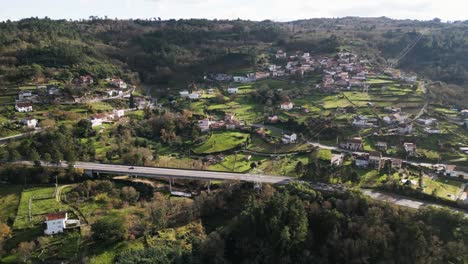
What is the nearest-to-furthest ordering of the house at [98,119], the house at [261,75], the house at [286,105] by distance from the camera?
the house at [98,119]
the house at [286,105]
the house at [261,75]

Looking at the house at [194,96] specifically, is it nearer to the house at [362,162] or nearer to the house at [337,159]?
the house at [337,159]

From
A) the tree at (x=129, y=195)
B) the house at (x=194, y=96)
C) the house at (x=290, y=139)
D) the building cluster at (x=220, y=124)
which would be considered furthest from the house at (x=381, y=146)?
the house at (x=194, y=96)

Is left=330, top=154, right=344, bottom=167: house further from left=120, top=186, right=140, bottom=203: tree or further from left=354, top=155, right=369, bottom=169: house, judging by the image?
left=120, top=186, right=140, bottom=203: tree

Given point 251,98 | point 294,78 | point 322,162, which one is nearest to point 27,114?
point 251,98

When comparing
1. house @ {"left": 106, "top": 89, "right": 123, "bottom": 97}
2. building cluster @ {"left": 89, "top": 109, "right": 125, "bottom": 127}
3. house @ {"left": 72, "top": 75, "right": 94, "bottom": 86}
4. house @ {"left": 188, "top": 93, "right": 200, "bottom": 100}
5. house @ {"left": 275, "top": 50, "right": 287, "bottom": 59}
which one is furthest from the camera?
house @ {"left": 275, "top": 50, "right": 287, "bottom": 59}

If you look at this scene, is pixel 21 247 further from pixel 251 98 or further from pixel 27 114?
pixel 251 98

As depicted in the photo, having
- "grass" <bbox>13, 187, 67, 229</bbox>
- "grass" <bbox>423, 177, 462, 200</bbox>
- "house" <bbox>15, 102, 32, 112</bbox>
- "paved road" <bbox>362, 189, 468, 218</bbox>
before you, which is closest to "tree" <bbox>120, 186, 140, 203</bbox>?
"grass" <bbox>13, 187, 67, 229</bbox>
